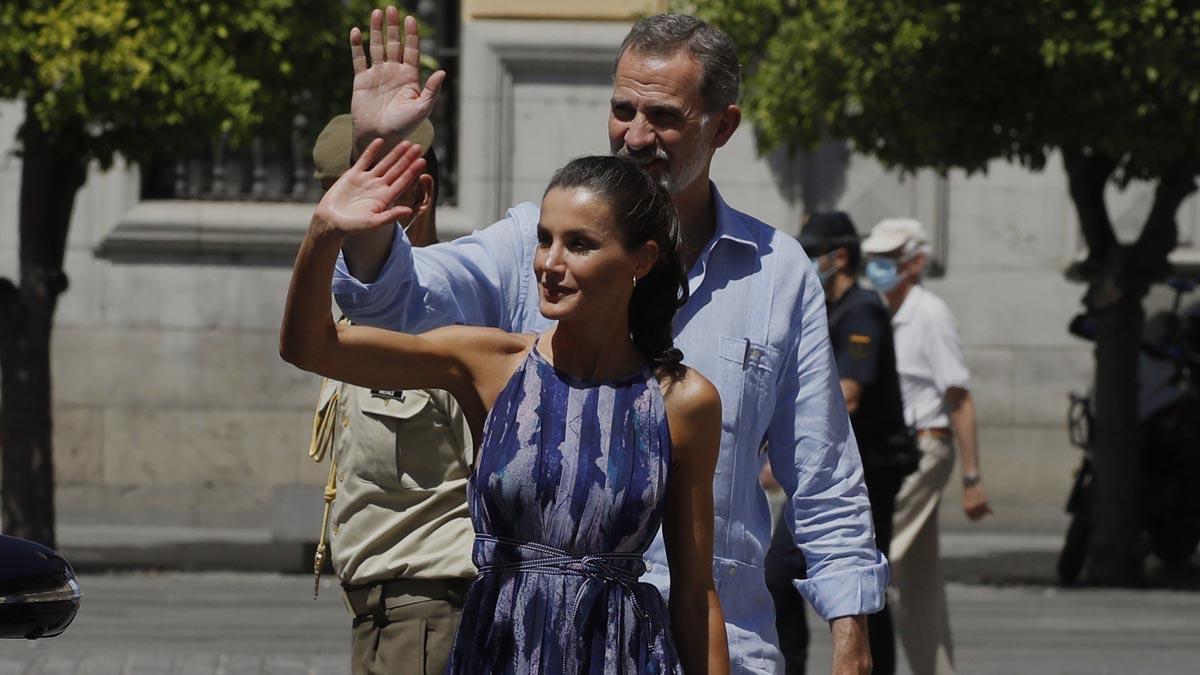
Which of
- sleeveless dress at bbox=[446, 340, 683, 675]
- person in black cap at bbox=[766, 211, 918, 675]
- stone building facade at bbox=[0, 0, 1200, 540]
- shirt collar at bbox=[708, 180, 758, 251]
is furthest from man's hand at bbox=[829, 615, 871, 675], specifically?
stone building facade at bbox=[0, 0, 1200, 540]

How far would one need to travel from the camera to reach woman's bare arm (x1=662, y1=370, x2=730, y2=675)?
3236mm

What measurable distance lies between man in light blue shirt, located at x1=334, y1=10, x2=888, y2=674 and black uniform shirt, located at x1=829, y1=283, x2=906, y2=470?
11.7ft

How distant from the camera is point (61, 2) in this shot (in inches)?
414

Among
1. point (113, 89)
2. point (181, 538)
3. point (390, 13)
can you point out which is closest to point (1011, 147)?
point (113, 89)

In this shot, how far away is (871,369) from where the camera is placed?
738 cm

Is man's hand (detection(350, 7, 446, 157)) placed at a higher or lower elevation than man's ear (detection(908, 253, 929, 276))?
higher

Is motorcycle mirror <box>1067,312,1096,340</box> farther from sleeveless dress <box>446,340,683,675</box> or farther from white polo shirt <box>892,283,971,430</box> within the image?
sleeveless dress <box>446,340,683,675</box>

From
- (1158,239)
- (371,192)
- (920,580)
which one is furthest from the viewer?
(1158,239)

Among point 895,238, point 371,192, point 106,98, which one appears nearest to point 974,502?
point 895,238

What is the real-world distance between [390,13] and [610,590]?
915mm

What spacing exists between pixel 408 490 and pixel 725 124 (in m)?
1.20

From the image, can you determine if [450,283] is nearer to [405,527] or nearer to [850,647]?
[850,647]

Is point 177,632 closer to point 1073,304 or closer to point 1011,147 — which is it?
point 1011,147

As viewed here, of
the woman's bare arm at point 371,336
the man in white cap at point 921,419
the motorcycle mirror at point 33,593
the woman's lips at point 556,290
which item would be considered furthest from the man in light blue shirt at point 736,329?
the man in white cap at point 921,419
